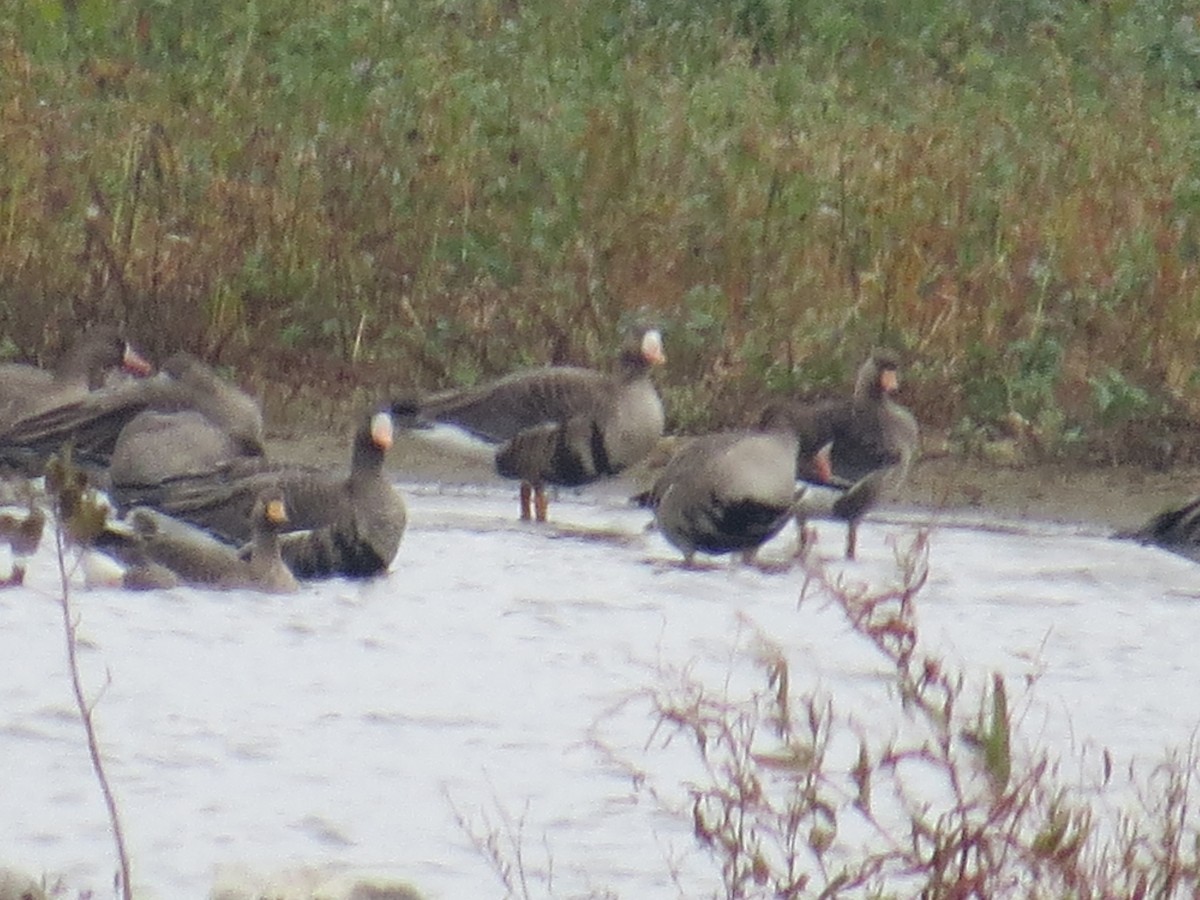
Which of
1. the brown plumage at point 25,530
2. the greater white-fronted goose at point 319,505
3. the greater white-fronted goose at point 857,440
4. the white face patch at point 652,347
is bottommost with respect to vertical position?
the greater white-fronted goose at point 319,505

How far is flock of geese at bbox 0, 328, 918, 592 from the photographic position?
957 centimetres

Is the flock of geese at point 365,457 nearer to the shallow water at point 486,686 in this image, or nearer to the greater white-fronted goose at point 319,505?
the greater white-fronted goose at point 319,505

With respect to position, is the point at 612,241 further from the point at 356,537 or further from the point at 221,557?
the point at 221,557

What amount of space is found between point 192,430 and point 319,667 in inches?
105

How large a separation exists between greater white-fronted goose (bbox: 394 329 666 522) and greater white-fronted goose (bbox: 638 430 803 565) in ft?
4.35

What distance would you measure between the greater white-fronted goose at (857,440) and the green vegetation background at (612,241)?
1.18 m

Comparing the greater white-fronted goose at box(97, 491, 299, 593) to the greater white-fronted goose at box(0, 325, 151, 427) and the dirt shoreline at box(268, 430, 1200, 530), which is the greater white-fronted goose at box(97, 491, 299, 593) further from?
the dirt shoreline at box(268, 430, 1200, 530)

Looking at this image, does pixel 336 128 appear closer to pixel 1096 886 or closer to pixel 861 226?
pixel 861 226

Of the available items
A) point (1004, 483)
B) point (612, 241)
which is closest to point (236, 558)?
point (1004, 483)

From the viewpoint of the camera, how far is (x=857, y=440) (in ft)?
35.0

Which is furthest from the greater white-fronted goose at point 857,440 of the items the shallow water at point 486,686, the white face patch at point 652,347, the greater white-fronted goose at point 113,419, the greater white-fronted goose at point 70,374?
the greater white-fronted goose at point 70,374

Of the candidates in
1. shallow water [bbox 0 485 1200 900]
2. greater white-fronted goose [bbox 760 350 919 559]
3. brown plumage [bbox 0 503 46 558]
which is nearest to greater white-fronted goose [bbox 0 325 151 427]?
shallow water [bbox 0 485 1200 900]

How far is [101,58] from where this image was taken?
1605cm

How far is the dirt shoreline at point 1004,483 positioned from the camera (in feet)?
37.4
